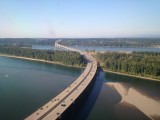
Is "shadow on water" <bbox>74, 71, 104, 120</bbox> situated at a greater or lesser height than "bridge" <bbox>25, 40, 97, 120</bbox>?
lesser

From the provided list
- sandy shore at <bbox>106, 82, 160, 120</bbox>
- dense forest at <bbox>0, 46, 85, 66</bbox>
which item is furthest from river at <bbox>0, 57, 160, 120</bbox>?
dense forest at <bbox>0, 46, 85, 66</bbox>

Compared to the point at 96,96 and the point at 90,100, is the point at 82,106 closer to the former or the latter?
the point at 90,100

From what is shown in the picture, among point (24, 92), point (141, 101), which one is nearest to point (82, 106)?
point (141, 101)

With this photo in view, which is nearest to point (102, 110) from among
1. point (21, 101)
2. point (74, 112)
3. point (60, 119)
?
point (74, 112)

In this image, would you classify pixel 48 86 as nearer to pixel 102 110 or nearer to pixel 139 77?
pixel 102 110

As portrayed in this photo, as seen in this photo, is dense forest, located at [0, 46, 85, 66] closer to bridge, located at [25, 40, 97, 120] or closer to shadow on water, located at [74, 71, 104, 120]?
shadow on water, located at [74, 71, 104, 120]

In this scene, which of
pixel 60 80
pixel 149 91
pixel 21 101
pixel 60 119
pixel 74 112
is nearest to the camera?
pixel 60 119
